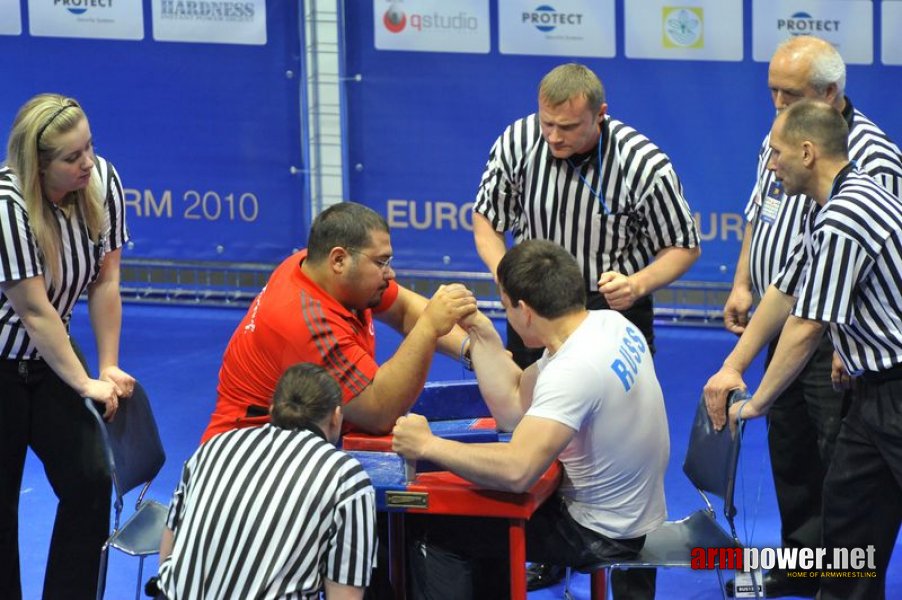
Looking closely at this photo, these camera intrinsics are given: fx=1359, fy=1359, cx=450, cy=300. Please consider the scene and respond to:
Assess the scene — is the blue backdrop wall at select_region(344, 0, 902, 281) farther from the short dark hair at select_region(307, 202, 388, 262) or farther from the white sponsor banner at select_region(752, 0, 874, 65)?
the short dark hair at select_region(307, 202, 388, 262)

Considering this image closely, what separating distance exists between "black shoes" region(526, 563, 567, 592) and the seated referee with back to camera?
115cm

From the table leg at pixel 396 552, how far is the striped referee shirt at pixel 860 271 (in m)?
1.31

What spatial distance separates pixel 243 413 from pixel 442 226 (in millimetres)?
4378

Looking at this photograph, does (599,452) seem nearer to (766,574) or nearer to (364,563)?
(364,563)

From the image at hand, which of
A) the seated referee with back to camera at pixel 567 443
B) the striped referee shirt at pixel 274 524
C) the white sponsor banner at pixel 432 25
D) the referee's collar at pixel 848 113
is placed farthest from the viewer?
the white sponsor banner at pixel 432 25

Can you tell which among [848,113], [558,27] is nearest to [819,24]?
[558,27]

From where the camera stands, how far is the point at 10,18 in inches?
338

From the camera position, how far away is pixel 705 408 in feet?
14.2

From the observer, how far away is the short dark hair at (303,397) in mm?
3439

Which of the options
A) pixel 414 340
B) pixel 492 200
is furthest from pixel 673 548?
pixel 492 200

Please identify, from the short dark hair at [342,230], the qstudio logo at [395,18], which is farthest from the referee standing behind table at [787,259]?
the qstudio logo at [395,18]

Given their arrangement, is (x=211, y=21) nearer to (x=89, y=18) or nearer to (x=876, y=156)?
(x=89, y=18)

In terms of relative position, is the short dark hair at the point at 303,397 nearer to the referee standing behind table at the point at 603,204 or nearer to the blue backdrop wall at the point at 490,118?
the referee standing behind table at the point at 603,204

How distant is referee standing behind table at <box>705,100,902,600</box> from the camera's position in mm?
3828
